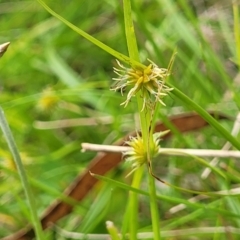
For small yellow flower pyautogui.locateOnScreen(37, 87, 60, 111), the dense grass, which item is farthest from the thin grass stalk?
small yellow flower pyautogui.locateOnScreen(37, 87, 60, 111)

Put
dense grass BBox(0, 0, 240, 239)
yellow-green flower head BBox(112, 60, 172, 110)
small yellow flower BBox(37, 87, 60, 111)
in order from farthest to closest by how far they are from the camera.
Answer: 1. small yellow flower BBox(37, 87, 60, 111)
2. dense grass BBox(0, 0, 240, 239)
3. yellow-green flower head BBox(112, 60, 172, 110)

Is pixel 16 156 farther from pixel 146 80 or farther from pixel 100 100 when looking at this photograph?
pixel 100 100

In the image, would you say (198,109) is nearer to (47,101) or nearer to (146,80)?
(146,80)

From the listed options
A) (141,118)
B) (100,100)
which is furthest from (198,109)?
(100,100)

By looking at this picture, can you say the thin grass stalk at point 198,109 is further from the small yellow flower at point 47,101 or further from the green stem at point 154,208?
the small yellow flower at point 47,101

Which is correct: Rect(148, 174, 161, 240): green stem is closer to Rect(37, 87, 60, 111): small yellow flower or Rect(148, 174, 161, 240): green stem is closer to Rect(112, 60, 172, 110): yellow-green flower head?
Rect(112, 60, 172, 110): yellow-green flower head

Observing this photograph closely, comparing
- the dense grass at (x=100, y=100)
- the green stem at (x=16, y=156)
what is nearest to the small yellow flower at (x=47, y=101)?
the dense grass at (x=100, y=100)

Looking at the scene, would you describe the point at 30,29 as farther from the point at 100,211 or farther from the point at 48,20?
the point at 100,211

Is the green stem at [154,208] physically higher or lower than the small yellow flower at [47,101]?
lower

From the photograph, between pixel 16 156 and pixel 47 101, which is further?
pixel 47 101

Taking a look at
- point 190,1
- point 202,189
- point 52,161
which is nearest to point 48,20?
point 190,1
